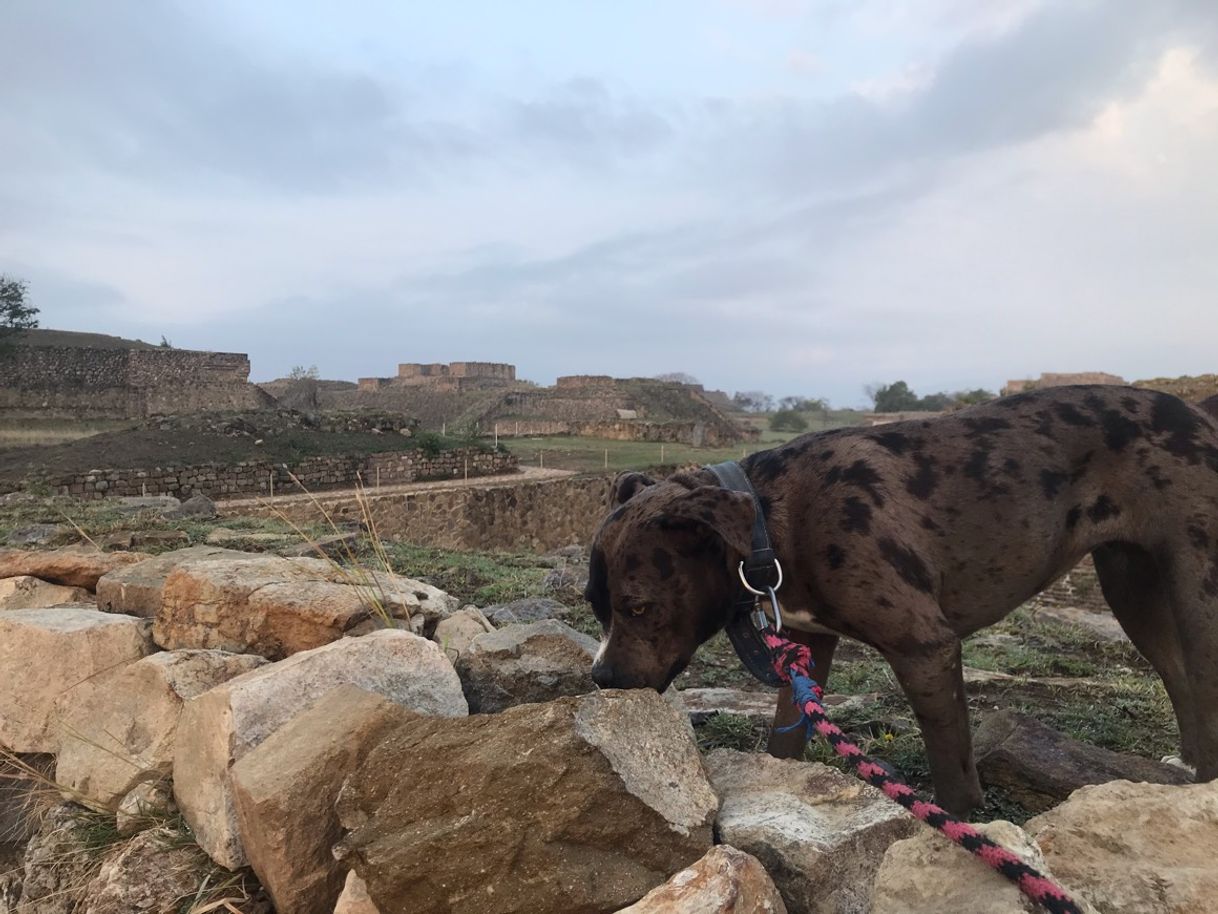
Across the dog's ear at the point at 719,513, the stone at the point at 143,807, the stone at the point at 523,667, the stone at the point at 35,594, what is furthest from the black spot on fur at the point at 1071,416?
the stone at the point at 35,594

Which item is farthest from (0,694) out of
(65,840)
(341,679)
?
(341,679)

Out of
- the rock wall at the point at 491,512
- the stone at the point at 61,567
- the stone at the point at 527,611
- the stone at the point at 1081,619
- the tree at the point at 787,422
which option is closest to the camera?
the stone at the point at 61,567

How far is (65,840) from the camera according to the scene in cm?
307

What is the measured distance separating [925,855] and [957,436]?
1.53 meters

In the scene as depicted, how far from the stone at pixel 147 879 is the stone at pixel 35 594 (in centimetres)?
269

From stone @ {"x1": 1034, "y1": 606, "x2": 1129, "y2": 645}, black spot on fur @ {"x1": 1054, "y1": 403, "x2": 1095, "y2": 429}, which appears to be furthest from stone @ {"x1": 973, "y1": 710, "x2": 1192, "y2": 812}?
stone @ {"x1": 1034, "y1": 606, "x2": 1129, "y2": 645}

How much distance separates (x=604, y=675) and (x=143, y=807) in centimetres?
168

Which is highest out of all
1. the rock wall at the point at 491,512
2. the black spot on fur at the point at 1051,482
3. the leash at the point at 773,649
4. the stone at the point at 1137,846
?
the black spot on fur at the point at 1051,482

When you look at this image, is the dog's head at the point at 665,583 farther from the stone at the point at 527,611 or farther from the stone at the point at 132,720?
the stone at the point at 527,611

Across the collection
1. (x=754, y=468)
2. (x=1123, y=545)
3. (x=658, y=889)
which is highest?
(x=754, y=468)

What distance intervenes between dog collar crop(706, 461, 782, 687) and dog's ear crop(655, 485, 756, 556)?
31 mm

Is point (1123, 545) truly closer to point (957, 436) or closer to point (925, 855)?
point (957, 436)

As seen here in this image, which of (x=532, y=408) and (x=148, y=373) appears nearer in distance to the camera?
(x=148, y=373)

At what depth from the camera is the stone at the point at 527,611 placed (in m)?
5.88
